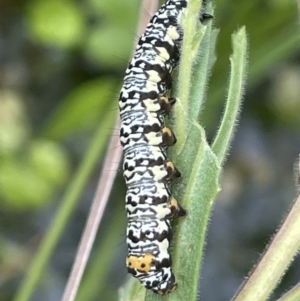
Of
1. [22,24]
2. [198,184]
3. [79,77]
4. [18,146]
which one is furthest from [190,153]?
[22,24]

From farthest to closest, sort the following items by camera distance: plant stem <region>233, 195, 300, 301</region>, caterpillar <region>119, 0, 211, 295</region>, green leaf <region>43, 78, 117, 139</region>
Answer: green leaf <region>43, 78, 117, 139</region> → caterpillar <region>119, 0, 211, 295</region> → plant stem <region>233, 195, 300, 301</region>

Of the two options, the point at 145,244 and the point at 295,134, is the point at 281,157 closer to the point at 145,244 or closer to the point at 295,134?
the point at 295,134

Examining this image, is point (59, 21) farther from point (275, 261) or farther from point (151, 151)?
point (275, 261)

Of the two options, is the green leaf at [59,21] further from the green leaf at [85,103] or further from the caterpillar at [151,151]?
the caterpillar at [151,151]

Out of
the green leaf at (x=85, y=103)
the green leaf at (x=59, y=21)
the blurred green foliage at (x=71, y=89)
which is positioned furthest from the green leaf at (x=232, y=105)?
the green leaf at (x=59, y=21)

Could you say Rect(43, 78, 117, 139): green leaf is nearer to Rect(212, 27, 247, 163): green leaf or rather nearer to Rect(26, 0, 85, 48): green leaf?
Rect(26, 0, 85, 48): green leaf

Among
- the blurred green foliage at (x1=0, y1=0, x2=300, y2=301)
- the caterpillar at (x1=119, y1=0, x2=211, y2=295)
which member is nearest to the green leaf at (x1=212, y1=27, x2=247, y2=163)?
the caterpillar at (x1=119, y1=0, x2=211, y2=295)

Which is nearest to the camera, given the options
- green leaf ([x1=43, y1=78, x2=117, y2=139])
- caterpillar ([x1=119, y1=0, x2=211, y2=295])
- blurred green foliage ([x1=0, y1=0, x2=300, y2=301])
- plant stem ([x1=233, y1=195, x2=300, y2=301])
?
plant stem ([x1=233, y1=195, x2=300, y2=301])

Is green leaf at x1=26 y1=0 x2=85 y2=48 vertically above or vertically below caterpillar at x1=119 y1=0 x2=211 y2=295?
above
